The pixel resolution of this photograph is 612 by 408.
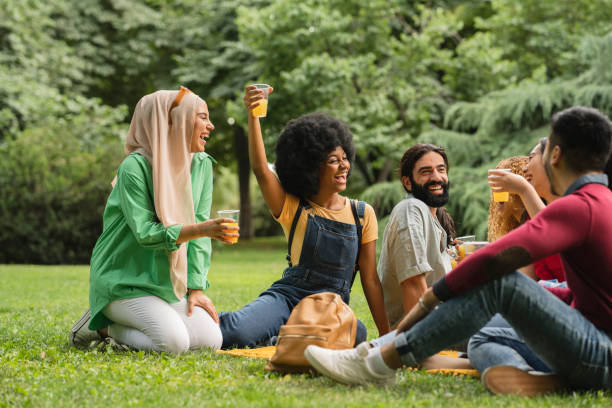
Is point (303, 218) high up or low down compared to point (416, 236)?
up

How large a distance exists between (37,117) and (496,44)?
12.9 metres

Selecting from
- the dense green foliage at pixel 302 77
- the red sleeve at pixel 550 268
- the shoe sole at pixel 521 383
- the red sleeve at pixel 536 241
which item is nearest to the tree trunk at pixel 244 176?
the dense green foliage at pixel 302 77

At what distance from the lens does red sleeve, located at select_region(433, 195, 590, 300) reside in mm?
3287

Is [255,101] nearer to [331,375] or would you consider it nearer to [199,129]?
[199,129]

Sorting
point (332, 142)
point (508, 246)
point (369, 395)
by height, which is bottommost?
point (369, 395)

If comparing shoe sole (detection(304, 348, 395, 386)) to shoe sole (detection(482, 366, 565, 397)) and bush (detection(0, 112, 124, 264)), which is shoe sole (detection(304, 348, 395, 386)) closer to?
shoe sole (detection(482, 366, 565, 397))

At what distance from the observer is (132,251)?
506 centimetres

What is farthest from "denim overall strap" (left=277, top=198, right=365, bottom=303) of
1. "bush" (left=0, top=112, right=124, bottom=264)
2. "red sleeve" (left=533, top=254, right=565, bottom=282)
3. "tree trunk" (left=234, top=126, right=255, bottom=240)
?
"tree trunk" (left=234, top=126, right=255, bottom=240)

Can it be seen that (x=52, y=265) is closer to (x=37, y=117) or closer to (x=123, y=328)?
(x=37, y=117)

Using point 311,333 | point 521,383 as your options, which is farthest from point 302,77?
point 521,383

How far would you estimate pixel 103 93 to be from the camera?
23188 mm

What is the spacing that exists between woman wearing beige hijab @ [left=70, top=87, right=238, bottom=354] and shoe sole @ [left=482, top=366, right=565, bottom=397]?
223 cm

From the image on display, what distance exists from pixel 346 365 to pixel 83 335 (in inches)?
96.0

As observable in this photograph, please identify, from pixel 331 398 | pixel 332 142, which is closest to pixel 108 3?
pixel 332 142
